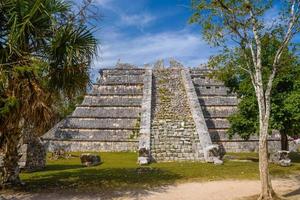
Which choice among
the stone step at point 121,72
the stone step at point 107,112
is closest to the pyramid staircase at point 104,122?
the stone step at point 107,112

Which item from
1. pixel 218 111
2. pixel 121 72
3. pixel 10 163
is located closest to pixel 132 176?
pixel 10 163

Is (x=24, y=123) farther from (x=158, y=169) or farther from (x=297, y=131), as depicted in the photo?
(x=297, y=131)

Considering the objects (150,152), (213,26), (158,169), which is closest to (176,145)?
(150,152)

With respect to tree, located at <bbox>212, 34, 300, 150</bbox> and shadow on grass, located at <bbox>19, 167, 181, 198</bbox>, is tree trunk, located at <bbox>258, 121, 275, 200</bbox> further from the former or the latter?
tree, located at <bbox>212, 34, 300, 150</bbox>

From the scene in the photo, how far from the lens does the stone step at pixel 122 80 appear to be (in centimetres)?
2818

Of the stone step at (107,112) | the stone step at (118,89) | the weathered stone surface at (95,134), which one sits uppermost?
the stone step at (118,89)

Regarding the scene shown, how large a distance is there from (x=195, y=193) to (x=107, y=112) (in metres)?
15.0

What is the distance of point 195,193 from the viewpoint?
1041 centimetres

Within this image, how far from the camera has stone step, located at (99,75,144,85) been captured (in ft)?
92.5

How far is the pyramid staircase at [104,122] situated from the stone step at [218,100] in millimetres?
4636

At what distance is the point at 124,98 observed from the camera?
26.4m

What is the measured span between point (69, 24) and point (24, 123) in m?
3.06

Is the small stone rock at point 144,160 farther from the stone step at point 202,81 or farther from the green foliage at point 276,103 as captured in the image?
the stone step at point 202,81

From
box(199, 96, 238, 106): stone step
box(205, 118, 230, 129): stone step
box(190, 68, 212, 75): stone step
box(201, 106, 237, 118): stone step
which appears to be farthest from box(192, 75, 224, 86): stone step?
box(205, 118, 230, 129): stone step
